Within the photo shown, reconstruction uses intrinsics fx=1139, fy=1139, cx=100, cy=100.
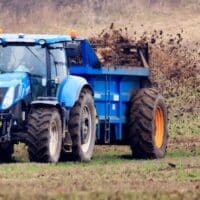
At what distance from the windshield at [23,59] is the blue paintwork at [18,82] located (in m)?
0.20

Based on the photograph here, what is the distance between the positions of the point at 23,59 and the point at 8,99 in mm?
959

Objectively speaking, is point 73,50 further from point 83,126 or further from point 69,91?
point 83,126

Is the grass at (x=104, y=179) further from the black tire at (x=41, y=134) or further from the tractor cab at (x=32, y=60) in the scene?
the tractor cab at (x=32, y=60)

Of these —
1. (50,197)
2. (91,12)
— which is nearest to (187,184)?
(50,197)

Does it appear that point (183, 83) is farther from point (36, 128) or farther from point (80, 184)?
point (80, 184)

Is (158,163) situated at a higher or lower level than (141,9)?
lower

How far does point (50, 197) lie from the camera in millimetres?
11438

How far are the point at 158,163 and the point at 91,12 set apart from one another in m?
32.4

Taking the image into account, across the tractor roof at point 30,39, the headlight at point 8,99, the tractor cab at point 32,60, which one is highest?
the tractor roof at point 30,39

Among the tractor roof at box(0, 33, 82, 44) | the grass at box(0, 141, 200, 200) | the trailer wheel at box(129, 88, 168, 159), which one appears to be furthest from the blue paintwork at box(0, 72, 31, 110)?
the trailer wheel at box(129, 88, 168, 159)

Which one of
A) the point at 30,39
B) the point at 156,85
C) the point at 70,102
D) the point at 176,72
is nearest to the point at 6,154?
the point at 70,102

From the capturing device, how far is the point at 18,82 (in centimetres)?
1683

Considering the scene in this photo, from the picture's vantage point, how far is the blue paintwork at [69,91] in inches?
685

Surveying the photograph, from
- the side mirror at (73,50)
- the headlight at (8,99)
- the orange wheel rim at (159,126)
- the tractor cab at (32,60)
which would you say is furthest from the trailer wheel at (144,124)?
the headlight at (8,99)
